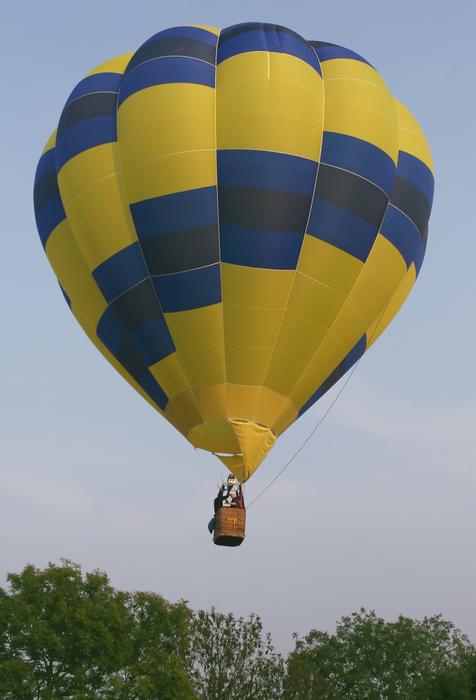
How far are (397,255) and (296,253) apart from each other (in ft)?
8.50

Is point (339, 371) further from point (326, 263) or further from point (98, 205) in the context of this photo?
point (98, 205)

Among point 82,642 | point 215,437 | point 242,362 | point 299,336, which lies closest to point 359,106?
point 299,336

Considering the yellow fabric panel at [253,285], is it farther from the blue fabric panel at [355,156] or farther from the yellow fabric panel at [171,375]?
the blue fabric panel at [355,156]

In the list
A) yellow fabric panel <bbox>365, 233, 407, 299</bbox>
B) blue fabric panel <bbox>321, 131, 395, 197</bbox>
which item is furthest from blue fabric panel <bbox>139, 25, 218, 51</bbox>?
yellow fabric panel <bbox>365, 233, 407, 299</bbox>

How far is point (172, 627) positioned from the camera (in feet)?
95.2

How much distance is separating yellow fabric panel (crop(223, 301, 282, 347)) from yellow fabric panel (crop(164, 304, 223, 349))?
0.46ft

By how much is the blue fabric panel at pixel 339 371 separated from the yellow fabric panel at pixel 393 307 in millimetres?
296

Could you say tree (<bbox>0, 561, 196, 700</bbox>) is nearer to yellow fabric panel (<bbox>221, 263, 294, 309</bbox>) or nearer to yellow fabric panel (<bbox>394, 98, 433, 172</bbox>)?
yellow fabric panel (<bbox>221, 263, 294, 309</bbox>)

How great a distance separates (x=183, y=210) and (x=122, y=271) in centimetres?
160

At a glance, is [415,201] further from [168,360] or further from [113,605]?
[113,605]

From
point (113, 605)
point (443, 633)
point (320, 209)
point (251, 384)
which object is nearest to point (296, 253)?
point (320, 209)

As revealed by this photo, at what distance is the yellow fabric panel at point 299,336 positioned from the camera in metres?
16.7

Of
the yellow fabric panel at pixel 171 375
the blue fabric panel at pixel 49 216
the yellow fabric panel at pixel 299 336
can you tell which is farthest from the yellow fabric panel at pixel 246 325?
the blue fabric panel at pixel 49 216

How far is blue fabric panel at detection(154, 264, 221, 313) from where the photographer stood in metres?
16.3
